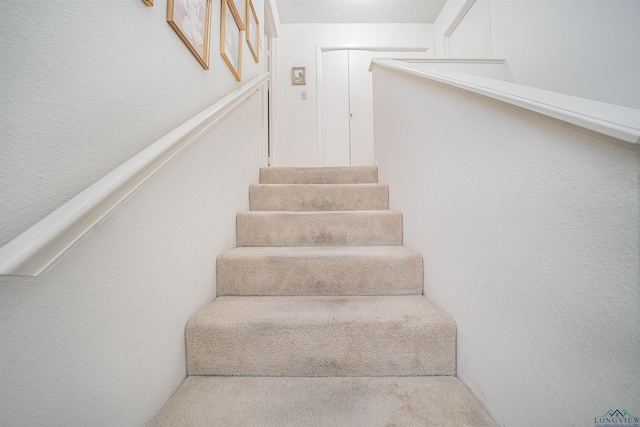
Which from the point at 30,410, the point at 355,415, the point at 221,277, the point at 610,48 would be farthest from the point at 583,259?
the point at 610,48

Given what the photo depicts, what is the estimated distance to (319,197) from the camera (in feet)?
5.54

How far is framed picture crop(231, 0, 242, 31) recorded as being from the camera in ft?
4.34

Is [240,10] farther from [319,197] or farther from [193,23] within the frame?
[319,197]

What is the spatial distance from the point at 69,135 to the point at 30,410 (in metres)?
0.49

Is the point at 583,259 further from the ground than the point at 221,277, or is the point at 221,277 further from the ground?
the point at 583,259

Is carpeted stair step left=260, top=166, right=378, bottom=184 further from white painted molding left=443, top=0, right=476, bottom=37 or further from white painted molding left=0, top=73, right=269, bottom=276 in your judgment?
white painted molding left=443, top=0, right=476, bottom=37

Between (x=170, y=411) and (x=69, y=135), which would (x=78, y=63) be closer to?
(x=69, y=135)

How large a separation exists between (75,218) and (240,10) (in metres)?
1.65

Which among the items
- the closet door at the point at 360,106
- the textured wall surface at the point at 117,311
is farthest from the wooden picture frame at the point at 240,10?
the closet door at the point at 360,106

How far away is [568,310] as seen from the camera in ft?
1.68

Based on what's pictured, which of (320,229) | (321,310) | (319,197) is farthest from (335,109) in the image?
(321,310)

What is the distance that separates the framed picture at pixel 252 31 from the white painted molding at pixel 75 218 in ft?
4.81

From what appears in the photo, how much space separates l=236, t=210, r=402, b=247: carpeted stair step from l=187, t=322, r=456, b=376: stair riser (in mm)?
579

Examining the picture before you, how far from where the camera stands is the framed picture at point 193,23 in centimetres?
80
